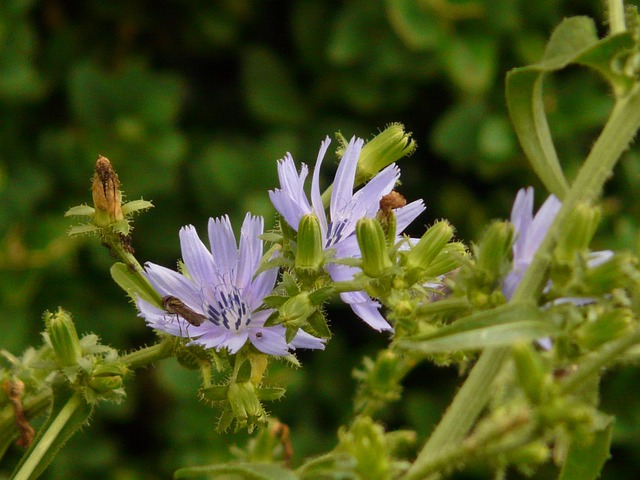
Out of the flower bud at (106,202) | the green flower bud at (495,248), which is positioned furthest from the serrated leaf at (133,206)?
the green flower bud at (495,248)

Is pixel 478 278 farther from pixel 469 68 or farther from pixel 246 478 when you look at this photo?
pixel 469 68

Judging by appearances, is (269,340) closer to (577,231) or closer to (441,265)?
(441,265)

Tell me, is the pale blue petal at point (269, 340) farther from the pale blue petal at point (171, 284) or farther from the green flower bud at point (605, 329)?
the green flower bud at point (605, 329)

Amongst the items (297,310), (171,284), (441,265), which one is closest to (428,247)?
(441,265)

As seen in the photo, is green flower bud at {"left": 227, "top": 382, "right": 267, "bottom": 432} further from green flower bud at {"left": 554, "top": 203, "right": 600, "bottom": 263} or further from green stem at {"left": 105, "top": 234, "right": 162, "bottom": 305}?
green flower bud at {"left": 554, "top": 203, "right": 600, "bottom": 263}

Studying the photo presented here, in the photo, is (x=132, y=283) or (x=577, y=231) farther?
(x=132, y=283)

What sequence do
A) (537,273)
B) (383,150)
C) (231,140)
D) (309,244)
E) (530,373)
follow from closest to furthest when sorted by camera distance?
(530,373) → (537,273) → (309,244) → (383,150) → (231,140)

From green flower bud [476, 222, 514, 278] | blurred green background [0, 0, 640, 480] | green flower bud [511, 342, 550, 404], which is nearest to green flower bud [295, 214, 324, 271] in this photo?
A: green flower bud [476, 222, 514, 278]
